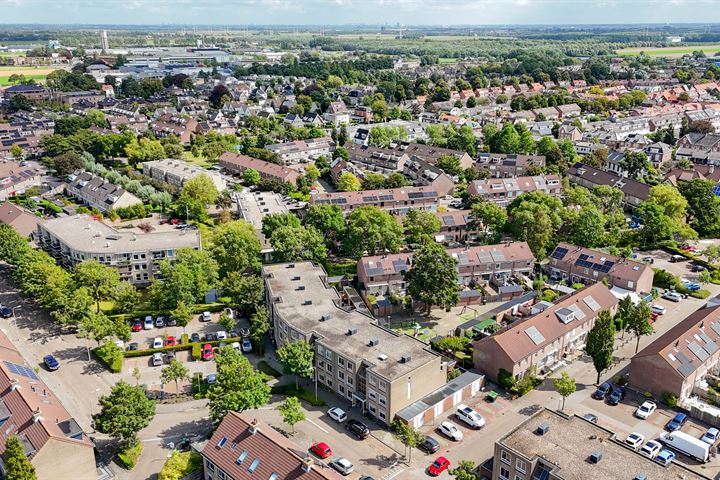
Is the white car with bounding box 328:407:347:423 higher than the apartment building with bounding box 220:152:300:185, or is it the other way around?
the apartment building with bounding box 220:152:300:185

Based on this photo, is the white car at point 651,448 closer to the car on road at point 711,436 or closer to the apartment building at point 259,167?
the car on road at point 711,436

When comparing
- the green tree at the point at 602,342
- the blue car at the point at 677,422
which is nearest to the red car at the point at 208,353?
the green tree at the point at 602,342

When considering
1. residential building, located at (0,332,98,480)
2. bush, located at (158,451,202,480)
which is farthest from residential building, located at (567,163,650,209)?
residential building, located at (0,332,98,480)

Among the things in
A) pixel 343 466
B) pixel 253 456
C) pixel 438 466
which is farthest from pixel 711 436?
pixel 253 456

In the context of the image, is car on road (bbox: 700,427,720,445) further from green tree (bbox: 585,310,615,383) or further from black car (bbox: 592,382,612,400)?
green tree (bbox: 585,310,615,383)

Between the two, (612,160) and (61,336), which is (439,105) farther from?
(61,336)

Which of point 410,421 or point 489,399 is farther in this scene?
point 489,399

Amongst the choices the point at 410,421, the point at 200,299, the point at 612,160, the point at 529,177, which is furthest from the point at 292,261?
the point at 612,160
